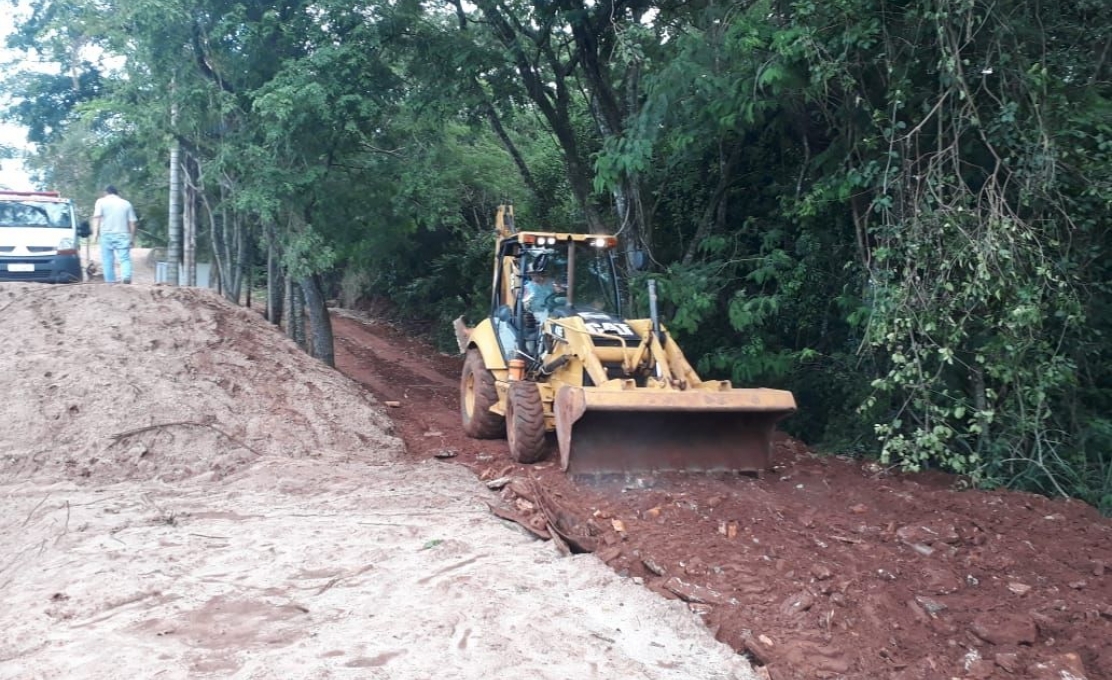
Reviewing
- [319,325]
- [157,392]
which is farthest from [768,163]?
[157,392]

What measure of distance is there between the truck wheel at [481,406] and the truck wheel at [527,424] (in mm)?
1246

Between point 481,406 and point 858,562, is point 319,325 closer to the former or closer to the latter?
point 481,406

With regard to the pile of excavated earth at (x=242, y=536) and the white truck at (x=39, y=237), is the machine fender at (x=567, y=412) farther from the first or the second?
the white truck at (x=39, y=237)

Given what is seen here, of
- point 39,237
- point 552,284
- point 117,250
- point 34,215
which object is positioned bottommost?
point 552,284

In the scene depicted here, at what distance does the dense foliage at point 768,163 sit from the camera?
25.4 feet

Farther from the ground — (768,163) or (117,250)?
(768,163)

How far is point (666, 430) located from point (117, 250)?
30.2 feet

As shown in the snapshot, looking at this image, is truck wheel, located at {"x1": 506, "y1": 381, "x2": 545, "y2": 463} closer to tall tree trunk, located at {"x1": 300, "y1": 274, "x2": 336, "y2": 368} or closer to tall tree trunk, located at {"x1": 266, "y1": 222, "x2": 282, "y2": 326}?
tall tree trunk, located at {"x1": 300, "y1": 274, "x2": 336, "y2": 368}

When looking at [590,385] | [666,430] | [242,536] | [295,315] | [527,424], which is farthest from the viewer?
[295,315]

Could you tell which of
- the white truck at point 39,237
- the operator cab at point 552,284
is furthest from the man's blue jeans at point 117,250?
the operator cab at point 552,284

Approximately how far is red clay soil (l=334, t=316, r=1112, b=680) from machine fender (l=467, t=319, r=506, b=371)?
1372 millimetres

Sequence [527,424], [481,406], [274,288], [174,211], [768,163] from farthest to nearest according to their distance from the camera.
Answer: [274,288]
[174,211]
[768,163]
[481,406]
[527,424]

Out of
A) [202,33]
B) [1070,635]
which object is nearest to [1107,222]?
[1070,635]

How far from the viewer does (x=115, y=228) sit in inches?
518
